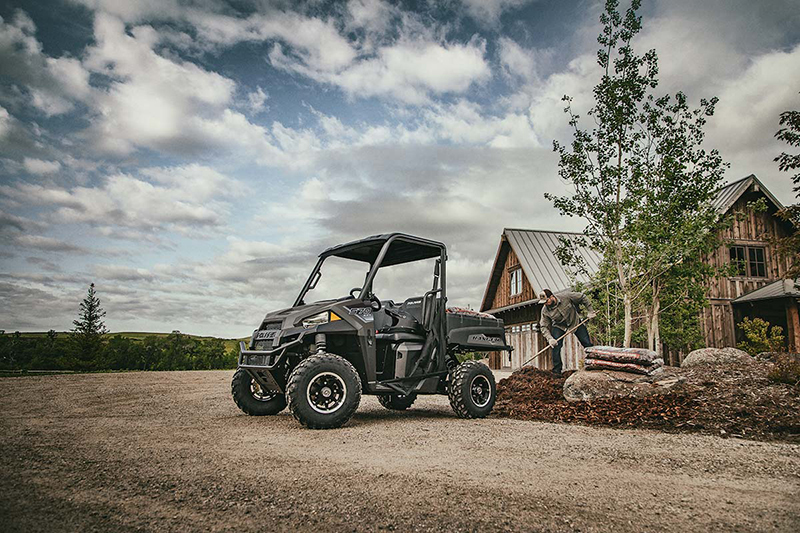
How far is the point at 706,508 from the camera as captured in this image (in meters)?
3.17

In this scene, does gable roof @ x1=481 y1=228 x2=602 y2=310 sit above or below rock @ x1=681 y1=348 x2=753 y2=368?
above

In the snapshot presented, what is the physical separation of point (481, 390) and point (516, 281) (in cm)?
→ 1887

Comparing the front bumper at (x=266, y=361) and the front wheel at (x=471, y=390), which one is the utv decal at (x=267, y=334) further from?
the front wheel at (x=471, y=390)

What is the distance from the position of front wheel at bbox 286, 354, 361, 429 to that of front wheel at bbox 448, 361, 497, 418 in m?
1.88

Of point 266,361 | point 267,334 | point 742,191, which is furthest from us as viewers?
point 742,191

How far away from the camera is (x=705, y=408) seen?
7.06 metres

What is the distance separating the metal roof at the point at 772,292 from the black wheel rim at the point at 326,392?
17681 mm

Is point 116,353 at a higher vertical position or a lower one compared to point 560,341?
lower

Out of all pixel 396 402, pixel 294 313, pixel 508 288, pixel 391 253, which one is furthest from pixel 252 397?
pixel 508 288

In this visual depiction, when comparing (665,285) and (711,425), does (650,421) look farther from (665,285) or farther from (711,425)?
(665,285)

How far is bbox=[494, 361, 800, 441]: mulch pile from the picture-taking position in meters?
6.32

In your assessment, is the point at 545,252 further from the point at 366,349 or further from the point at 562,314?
the point at 366,349

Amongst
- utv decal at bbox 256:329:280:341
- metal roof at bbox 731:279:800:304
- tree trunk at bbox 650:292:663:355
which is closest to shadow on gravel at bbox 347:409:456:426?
utv decal at bbox 256:329:280:341

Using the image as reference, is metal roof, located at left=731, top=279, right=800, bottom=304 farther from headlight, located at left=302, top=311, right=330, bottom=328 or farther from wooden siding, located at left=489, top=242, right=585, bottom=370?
headlight, located at left=302, top=311, right=330, bottom=328
